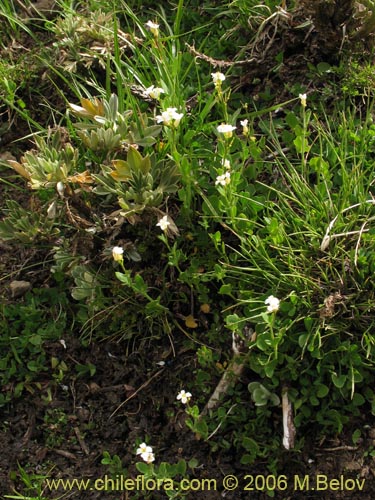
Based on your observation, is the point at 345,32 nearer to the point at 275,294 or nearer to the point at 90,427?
the point at 275,294

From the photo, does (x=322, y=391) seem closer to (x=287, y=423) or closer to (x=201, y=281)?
(x=287, y=423)

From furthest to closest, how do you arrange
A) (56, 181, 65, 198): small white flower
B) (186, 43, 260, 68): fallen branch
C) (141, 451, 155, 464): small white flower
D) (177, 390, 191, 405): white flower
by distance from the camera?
(186, 43, 260, 68): fallen branch, (56, 181, 65, 198): small white flower, (177, 390, 191, 405): white flower, (141, 451, 155, 464): small white flower

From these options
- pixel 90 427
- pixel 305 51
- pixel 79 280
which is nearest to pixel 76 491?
pixel 90 427

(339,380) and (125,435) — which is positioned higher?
(339,380)

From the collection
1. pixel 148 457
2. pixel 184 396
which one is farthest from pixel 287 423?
pixel 148 457

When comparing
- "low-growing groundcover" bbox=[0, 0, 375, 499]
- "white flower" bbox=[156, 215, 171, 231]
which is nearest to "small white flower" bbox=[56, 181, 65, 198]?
"low-growing groundcover" bbox=[0, 0, 375, 499]

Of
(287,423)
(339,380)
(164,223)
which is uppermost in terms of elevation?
(164,223)

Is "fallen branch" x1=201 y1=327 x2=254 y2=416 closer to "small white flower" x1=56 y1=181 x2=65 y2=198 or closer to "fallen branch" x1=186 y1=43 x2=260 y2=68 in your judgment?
"small white flower" x1=56 y1=181 x2=65 y2=198

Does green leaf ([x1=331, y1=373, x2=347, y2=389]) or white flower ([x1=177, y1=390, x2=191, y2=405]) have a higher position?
green leaf ([x1=331, y1=373, x2=347, y2=389])

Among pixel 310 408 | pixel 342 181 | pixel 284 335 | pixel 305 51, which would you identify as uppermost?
pixel 305 51
